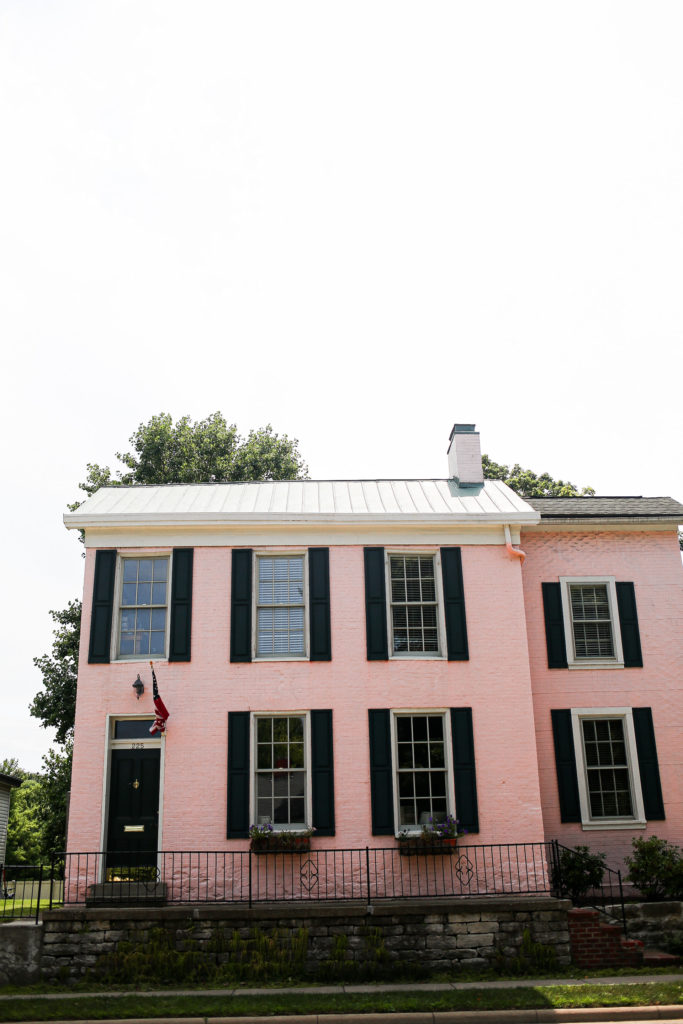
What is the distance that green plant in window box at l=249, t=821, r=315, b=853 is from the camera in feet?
44.4

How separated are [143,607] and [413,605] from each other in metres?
4.57

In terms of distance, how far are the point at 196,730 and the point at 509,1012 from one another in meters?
6.26

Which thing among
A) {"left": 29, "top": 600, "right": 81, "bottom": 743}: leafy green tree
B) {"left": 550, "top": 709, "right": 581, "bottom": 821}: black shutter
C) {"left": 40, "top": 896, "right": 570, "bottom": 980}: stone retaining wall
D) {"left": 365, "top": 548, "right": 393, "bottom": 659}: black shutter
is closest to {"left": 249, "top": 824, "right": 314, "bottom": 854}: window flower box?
{"left": 40, "top": 896, "right": 570, "bottom": 980}: stone retaining wall

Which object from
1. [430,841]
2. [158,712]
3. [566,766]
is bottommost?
[430,841]

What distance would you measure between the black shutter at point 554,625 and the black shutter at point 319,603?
4081 mm

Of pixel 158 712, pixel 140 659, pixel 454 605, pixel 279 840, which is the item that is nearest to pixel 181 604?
pixel 140 659

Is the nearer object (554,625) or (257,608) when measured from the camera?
(257,608)

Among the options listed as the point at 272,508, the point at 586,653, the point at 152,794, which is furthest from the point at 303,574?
the point at 586,653

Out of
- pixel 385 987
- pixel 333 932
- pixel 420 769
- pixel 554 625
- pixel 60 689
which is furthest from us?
pixel 60 689

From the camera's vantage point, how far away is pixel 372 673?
576 inches

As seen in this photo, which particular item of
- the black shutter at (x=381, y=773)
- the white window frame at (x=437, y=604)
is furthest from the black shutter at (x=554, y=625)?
the black shutter at (x=381, y=773)

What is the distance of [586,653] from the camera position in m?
16.1

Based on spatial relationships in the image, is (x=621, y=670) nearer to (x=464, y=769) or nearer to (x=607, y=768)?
(x=607, y=768)

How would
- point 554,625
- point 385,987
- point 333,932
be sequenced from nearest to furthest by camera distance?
point 385,987 < point 333,932 < point 554,625
